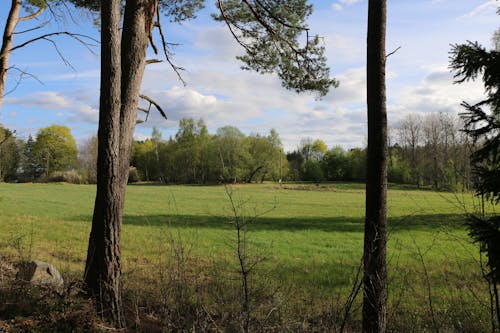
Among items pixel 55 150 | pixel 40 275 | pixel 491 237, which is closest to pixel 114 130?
pixel 40 275

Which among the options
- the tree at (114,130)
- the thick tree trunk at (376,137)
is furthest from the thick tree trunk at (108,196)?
the thick tree trunk at (376,137)

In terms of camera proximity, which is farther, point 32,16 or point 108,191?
point 32,16

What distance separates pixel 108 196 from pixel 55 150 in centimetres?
7899

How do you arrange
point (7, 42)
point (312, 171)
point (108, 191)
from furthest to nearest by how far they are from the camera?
1. point (312, 171)
2. point (7, 42)
3. point (108, 191)

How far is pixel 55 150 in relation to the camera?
2931 inches

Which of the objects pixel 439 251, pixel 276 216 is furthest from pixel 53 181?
pixel 439 251

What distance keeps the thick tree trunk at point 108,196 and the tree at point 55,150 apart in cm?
7110

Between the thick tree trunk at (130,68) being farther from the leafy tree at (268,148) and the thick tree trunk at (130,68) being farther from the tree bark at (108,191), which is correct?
the leafy tree at (268,148)

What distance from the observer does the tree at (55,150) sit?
69.3 meters

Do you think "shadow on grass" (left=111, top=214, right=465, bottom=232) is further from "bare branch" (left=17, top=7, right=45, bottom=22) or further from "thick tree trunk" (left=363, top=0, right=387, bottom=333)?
"thick tree trunk" (left=363, top=0, right=387, bottom=333)

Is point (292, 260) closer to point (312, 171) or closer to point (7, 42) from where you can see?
point (7, 42)

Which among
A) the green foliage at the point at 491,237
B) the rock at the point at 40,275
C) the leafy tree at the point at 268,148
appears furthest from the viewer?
the leafy tree at the point at 268,148

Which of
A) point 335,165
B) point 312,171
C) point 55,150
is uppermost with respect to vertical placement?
point 55,150

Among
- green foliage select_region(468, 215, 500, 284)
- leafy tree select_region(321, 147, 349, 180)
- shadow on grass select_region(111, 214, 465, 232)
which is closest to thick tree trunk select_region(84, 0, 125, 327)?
green foliage select_region(468, 215, 500, 284)
